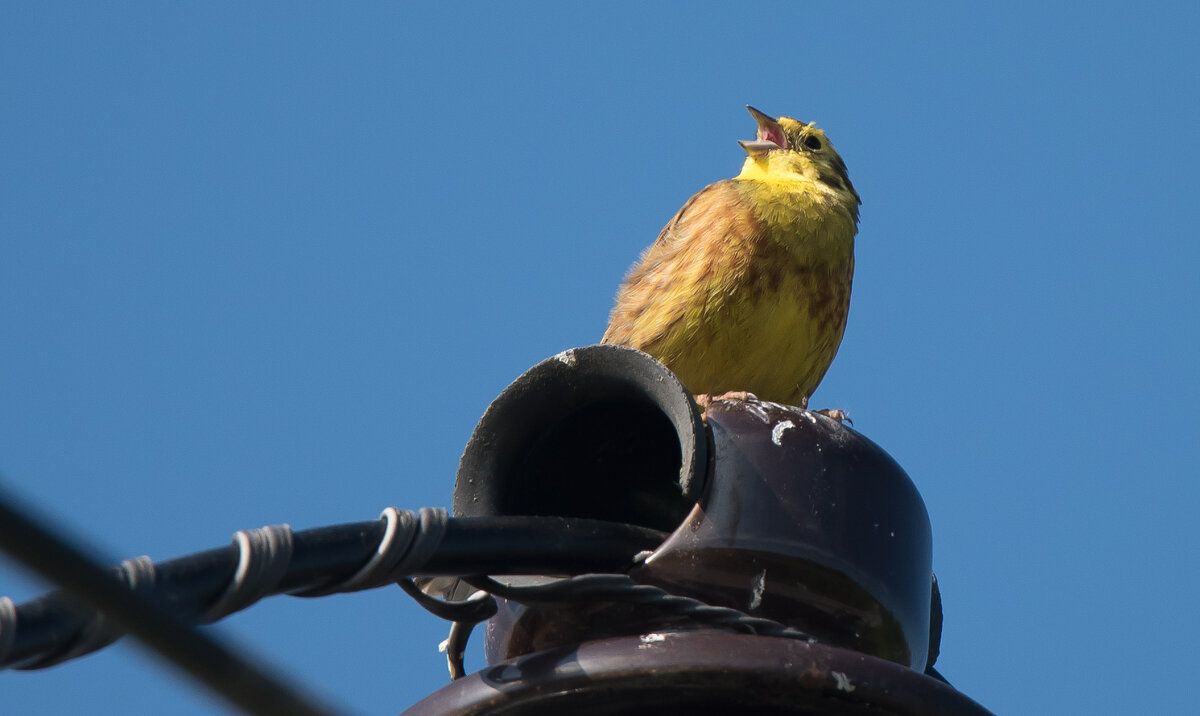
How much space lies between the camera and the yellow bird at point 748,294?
20.6 feet

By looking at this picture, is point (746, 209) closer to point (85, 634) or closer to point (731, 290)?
point (731, 290)

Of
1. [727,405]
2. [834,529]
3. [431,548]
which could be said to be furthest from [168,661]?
[727,405]

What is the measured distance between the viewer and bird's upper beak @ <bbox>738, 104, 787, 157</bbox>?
767cm

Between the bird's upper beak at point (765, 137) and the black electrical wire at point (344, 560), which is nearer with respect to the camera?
the black electrical wire at point (344, 560)

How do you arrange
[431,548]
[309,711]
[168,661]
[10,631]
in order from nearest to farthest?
[168,661], [309,711], [10,631], [431,548]

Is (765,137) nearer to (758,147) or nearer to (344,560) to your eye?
(758,147)

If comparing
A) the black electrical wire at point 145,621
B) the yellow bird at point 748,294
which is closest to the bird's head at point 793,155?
the yellow bird at point 748,294

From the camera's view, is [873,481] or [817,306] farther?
[817,306]

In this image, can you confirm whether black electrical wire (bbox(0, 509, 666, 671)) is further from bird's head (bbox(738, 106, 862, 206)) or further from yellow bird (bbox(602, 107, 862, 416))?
bird's head (bbox(738, 106, 862, 206))

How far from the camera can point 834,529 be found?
302 centimetres

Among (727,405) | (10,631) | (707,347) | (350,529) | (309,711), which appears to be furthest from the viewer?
(707,347)

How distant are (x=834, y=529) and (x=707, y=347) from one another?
3.28 meters

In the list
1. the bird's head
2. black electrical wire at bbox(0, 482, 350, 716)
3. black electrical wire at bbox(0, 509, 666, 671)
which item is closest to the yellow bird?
the bird's head

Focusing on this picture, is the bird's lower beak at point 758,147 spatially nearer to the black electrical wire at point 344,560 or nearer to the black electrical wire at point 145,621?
the black electrical wire at point 344,560
